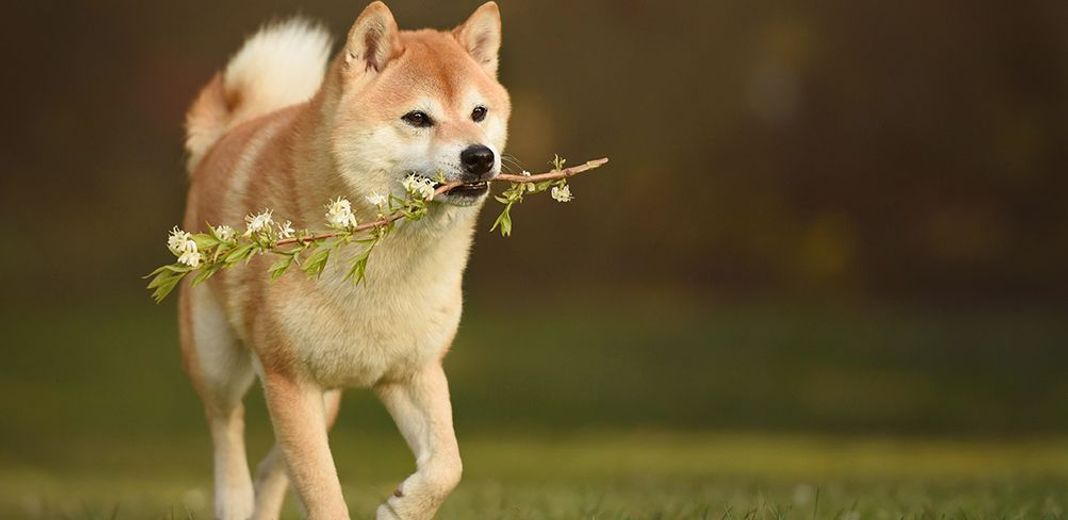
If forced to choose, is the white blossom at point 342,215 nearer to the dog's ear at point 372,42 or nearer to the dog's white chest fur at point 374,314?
the dog's white chest fur at point 374,314

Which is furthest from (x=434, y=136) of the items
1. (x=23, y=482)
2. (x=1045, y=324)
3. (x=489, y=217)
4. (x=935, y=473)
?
(x=1045, y=324)

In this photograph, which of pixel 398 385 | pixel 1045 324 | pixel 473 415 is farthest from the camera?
pixel 1045 324

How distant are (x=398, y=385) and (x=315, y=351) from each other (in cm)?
→ 27

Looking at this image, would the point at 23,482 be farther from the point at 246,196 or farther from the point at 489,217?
the point at 246,196

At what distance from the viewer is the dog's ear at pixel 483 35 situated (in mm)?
3977

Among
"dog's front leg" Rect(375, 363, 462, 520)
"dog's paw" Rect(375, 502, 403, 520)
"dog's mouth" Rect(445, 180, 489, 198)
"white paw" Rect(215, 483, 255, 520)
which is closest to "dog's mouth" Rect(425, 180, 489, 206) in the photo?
"dog's mouth" Rect(445, 180, 489, 198)

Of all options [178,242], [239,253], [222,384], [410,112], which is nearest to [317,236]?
[239,253]

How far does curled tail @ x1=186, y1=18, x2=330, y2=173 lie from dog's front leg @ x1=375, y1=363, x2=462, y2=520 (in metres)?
1.38

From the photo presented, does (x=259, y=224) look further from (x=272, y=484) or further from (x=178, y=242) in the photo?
(x=272, y=484)

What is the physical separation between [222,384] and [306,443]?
75cm

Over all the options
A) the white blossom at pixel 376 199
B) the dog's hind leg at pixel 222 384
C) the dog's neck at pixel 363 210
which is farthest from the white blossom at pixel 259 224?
the dog's hind leg at pixel 222 384

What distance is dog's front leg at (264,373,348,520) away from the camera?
3.71 metres

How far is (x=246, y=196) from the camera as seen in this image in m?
4.02

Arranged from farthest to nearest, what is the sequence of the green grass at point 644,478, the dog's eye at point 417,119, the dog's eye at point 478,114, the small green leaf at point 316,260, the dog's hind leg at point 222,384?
the green grass at point 644,478, the dog's hind leg at point 222,384, the dog's eye at point 478,114, the dog's eye at point 417,119, the small green leaf at point 316,260
